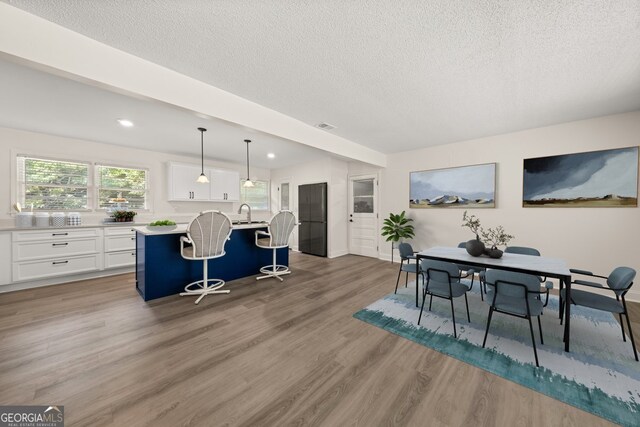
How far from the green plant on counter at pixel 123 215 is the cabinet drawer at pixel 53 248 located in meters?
0.56

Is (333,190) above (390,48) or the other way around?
the other way around

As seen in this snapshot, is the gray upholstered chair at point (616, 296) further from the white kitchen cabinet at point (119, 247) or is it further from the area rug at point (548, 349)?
the white kitchen cabinet at point (119, 247)

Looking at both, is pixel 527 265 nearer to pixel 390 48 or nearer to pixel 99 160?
pixel 390 48

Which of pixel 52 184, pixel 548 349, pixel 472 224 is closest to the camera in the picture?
pixel 548 349

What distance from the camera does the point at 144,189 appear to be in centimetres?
509

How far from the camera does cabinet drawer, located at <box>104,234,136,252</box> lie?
4.16 m

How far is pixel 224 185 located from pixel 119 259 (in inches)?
109

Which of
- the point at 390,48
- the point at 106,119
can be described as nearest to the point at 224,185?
the point at 106,119

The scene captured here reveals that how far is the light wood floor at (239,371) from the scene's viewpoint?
54.4 inches

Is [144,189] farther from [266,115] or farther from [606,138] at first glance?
[606,138]

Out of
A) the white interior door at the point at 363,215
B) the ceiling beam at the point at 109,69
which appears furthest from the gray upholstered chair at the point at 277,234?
the white interior door at the point at 363,215

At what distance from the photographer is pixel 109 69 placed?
75.4 inches

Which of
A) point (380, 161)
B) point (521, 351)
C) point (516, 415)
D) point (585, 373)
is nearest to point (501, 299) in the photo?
point (521, 351)

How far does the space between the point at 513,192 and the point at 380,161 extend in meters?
2.59
